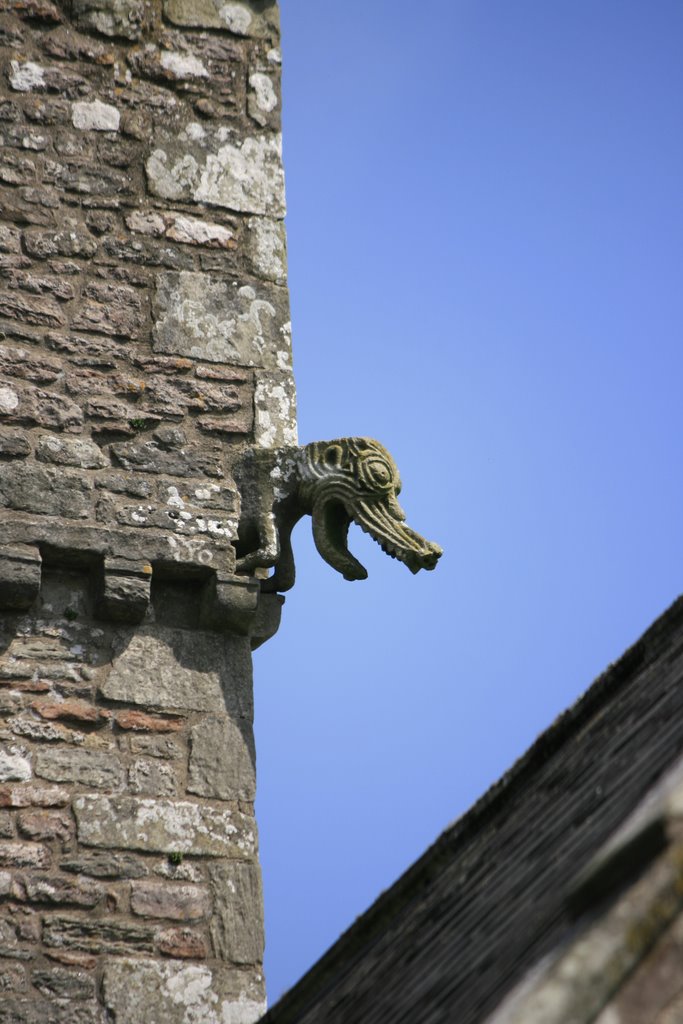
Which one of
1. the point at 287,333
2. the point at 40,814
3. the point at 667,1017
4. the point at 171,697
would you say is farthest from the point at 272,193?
the point at 667,1017

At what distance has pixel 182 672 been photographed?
20.1 ft

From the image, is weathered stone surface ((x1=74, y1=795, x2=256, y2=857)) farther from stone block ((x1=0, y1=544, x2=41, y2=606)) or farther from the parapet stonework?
stone block ((x1=0, y1=544, x2=41, y2=606))

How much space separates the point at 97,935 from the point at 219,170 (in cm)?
297

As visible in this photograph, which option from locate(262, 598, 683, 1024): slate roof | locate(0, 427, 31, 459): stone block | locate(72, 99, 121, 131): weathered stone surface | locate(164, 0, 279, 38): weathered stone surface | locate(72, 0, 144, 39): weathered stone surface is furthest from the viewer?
locate(164, 0, 279, 38): weathered stone surface

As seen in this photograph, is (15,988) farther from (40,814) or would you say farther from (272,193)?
(272,193)

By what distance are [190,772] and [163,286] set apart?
1.85 m

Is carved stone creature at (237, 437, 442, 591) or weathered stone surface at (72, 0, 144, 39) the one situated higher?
weathered stone surface at (72, 0, 144, 39)

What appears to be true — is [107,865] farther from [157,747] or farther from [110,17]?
[110,17]

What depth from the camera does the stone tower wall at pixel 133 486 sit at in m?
5.66

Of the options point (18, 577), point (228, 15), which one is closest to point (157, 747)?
point (18, 577)

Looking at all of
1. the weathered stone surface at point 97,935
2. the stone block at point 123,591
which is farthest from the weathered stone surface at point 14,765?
the stone block at point 123,591

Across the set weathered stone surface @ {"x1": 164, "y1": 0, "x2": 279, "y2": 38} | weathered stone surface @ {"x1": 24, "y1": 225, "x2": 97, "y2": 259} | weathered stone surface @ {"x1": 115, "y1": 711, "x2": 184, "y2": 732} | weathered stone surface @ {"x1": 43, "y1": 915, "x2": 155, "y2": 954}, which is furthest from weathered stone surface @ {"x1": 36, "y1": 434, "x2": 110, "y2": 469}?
weathered stone surface @ {"x1": 164, "y1": 0, "x2": 279, "y2": 38}

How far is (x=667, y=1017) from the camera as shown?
2.29 meters

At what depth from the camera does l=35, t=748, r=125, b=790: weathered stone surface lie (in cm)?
580
